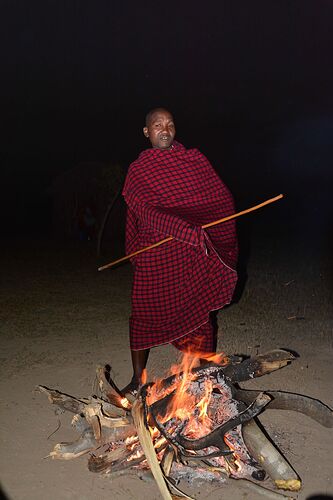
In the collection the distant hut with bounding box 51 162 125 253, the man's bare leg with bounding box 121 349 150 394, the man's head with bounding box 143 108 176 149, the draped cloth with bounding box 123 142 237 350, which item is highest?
the man's head with bounding box 143 108 176 149

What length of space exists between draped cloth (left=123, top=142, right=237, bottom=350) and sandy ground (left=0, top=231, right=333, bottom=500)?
0.84 metres

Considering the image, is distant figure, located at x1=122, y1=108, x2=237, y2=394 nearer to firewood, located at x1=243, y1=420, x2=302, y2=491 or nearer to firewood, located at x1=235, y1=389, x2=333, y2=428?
firewood, located at x1=235, y1=389, x2=333, y2=428

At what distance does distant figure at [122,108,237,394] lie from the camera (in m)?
3.29

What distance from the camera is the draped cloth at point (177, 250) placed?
3.29 meters

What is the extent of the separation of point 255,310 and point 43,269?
4.31 metres

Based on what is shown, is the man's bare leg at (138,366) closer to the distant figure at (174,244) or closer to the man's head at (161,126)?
the distant figure at (174,244)

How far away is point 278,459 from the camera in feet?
8.93

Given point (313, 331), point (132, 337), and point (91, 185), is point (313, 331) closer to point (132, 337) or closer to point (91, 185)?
point (132, 337)

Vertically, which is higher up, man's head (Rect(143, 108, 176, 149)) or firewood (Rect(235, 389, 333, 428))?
man's head (Rect(143, 108, 176, 149))

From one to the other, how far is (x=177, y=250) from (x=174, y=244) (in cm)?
4

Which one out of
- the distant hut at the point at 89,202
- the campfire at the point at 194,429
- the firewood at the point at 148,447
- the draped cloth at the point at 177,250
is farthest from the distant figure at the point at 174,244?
the distant hut at the point at 89,202

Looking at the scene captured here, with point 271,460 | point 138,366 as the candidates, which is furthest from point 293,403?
point 138,366

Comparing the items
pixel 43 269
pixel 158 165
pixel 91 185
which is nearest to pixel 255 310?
pixel 158 165

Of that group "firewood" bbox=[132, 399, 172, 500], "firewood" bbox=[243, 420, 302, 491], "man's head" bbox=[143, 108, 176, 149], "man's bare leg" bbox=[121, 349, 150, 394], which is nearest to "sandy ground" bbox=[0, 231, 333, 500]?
"firewood" bbox=[243, 420, 302, 491]
